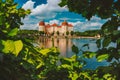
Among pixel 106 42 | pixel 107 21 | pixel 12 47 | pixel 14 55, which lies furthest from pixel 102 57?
pixel 12 47

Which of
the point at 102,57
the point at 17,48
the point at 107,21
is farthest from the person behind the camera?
the point at 107,21

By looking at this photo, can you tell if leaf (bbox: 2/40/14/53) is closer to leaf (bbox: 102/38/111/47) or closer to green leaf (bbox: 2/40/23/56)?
green leaf (bbox: 2/40/23/56)

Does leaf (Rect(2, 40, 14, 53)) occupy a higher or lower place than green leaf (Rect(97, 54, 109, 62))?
higher

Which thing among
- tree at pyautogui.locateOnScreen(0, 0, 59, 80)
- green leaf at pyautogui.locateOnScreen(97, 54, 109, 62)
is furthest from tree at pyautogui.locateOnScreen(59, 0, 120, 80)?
tree at pyautogui.locateOnScreen(0, 0, 59, 80)

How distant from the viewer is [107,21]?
4.61 m

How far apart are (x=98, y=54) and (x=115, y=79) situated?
667mm

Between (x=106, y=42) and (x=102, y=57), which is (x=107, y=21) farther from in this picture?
(x=102, y=57)

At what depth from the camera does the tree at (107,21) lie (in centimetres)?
430

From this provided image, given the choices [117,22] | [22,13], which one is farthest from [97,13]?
[22,13]

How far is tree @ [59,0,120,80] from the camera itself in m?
4.30

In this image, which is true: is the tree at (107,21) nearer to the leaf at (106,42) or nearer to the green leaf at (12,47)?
the leaf at (106,42)

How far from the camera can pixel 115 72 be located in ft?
15.2

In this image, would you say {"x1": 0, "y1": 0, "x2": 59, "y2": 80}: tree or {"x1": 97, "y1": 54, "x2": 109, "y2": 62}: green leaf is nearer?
{"x1": 0, "y1": 0, "x2": 59, "y2": 80}: tree

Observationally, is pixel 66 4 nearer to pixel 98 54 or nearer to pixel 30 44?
pixel 98 54
